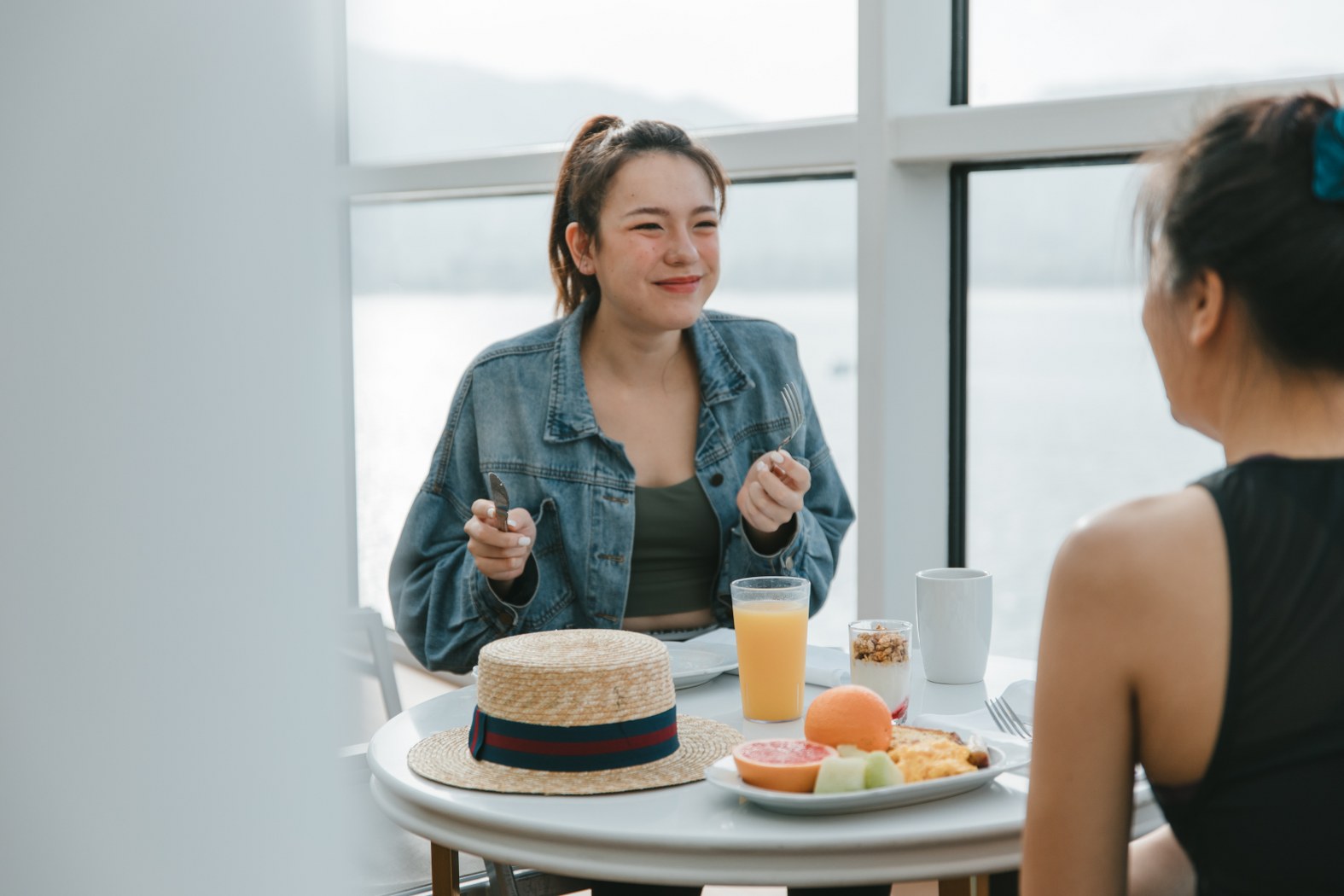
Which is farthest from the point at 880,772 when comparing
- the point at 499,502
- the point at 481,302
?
the point at 481,302

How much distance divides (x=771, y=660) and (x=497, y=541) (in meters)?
0.43

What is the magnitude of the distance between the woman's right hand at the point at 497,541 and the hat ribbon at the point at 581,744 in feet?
1.45

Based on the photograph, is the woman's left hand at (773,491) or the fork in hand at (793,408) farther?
the fork in hand at (793,408)

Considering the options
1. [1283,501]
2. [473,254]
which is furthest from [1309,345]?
[473,254]

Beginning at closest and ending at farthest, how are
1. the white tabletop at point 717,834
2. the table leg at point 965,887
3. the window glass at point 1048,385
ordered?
the white tabletop at point 717,834 → the table leg at point 965,887 → the window glass at point 1048,385

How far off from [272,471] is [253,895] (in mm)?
150

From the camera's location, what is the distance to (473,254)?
12.3ft

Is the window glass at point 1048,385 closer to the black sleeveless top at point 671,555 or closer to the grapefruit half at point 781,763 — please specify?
the black sleeveless top at point 671,555

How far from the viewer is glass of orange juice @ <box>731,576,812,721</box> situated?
4.34 feet

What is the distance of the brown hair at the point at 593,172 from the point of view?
1.96 meters

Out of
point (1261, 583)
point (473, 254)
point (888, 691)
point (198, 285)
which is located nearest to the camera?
point (198, 285)

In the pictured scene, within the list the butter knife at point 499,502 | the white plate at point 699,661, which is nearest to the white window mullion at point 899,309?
the white plate at point 699,661

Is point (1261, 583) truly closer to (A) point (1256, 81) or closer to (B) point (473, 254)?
(A) point (1256, 81)

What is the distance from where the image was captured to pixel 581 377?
194 cm
